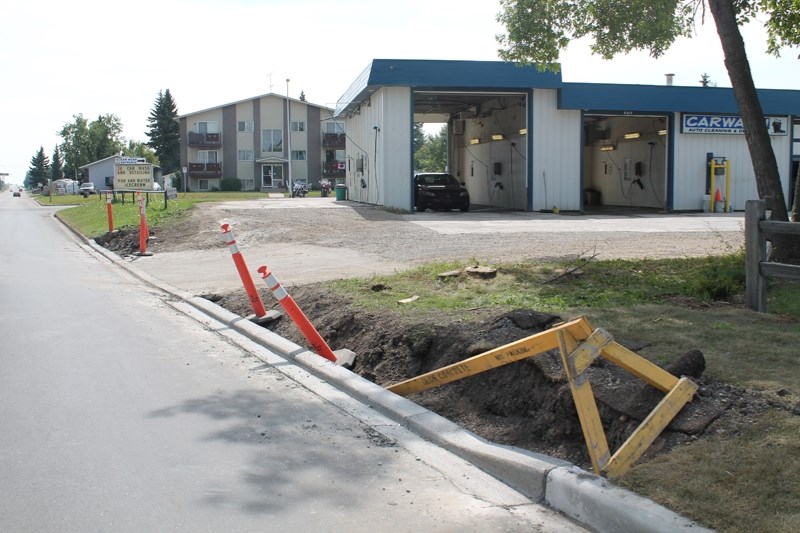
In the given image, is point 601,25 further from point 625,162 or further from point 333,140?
point 333,140

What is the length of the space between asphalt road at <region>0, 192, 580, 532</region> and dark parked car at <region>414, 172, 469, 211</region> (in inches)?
884

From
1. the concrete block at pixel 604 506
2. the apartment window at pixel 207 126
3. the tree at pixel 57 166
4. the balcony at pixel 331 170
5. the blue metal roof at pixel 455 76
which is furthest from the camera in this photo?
the tree at pixel 57 166

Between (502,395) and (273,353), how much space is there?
328 cm

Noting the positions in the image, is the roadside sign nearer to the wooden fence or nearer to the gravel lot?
the gravel lot

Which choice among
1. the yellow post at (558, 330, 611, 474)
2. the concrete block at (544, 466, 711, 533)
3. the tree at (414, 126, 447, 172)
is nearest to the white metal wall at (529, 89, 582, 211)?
the yellow post at (558, 330, 611, 474)

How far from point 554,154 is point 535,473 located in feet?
92.0

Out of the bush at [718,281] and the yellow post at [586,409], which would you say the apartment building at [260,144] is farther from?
the yellow post at [586,409]

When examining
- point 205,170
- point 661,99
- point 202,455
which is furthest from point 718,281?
point 205,170

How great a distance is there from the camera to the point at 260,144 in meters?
83.6

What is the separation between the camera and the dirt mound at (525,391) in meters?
5.22

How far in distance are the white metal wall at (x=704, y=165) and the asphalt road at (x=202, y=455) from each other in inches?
1094

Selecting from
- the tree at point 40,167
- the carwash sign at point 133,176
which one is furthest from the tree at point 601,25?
the tree at point 40,167

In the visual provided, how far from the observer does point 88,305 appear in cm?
1197

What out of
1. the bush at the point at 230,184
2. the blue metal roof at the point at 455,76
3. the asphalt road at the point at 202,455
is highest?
the blue metal roof at the point at 455,76
